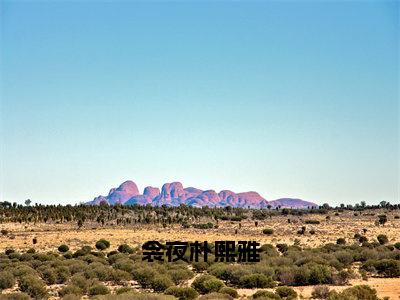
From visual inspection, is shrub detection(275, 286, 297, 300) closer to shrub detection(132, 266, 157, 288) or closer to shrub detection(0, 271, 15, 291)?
shrub detection(132, 266, 157, 288)

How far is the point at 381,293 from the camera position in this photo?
2552cm

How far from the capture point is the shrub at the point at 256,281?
28141 mm

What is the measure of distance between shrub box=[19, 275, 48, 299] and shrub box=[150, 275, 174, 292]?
547 centimetres

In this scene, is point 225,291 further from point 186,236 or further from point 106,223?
point 106,223

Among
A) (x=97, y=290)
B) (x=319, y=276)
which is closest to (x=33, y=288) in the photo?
(x=97, y=290)

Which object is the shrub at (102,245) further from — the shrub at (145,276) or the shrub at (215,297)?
the shrub at (215,297)

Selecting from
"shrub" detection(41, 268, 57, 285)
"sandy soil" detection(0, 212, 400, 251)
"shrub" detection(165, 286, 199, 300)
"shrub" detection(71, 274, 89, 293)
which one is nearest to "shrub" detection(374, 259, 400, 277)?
"shrub" detection(165, 286, 199, 300)

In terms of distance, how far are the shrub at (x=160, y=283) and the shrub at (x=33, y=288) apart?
5.47m

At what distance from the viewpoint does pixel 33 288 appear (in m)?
25.5

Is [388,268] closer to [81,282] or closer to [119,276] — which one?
[119,276]

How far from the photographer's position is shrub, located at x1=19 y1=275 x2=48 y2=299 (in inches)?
993

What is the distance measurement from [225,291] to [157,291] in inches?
177

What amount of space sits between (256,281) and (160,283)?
17.0 ft

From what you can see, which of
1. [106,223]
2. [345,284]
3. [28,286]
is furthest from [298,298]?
[106,223]
